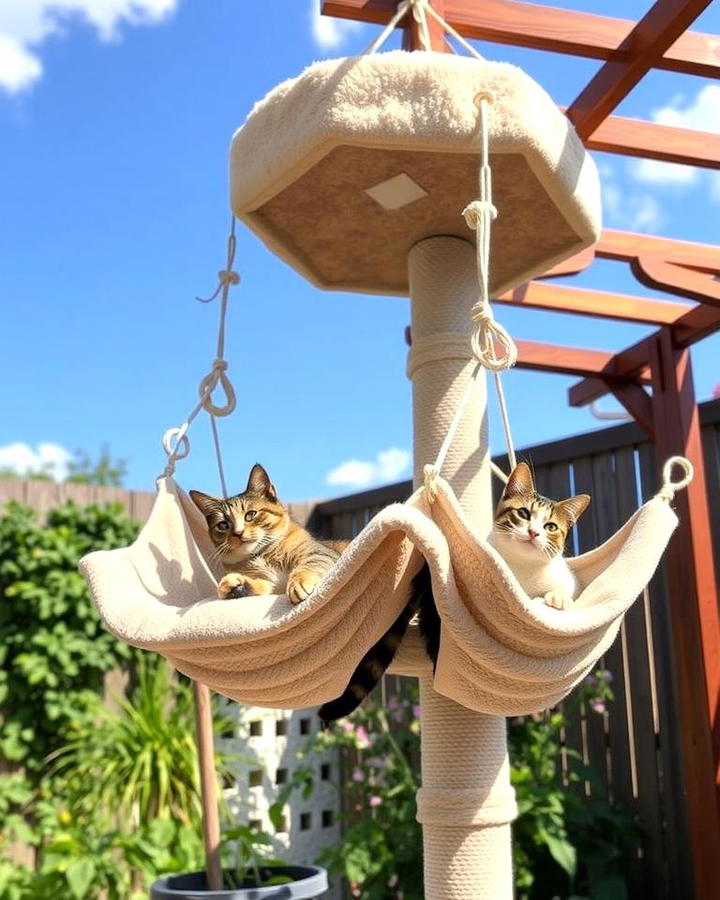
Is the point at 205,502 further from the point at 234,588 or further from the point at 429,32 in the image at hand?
the point at 429,32

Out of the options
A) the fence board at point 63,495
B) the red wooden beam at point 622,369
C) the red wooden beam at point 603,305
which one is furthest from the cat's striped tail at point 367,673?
the fence board at point 63,495

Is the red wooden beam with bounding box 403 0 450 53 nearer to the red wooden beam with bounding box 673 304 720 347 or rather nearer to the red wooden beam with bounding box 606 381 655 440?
the red wooden beam with bounding box 673 304 720 347

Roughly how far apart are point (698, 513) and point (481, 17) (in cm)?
154

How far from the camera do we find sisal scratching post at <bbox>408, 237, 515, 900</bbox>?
1.49 metres

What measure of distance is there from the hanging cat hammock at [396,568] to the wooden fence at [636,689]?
1549 mm

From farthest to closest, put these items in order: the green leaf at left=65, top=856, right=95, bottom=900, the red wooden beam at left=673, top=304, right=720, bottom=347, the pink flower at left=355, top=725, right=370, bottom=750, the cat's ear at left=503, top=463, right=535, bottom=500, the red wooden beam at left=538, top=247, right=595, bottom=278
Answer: the pink flower at left=355, top=725, right=370, bottom=750 → the red wooden beam at left=673, top=304, right=720, bottom=347 → the red wooden beam at left=538, top=247, right=595, bottom=278 → the green leaf at left=65, top=856, right=95, bottom=900 → the cat's ear at left=503, top=463, right=535, bottom=500

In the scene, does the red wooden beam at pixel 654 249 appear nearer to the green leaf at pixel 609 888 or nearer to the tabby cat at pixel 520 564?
the tabby cat at pixel 520 564

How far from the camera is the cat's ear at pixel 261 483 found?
149cm

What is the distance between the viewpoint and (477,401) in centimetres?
167

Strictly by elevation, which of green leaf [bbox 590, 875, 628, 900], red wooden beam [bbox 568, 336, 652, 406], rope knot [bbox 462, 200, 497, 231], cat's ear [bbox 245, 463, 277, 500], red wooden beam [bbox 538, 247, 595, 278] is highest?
red wooden beam [bbox 538, 247, 595, 278]

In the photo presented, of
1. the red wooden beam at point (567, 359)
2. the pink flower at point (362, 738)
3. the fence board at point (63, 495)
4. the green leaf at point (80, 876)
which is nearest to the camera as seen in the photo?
the green leaf at point (80, 876)

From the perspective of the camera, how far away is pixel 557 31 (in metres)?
1.86

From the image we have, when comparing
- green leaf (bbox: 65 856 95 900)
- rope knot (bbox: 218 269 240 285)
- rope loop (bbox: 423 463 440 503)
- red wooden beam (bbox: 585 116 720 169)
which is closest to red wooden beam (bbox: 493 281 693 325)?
red wooden beam (bbox: 585 116 720 169)

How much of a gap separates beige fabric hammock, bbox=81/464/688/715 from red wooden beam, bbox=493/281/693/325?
1610mm
